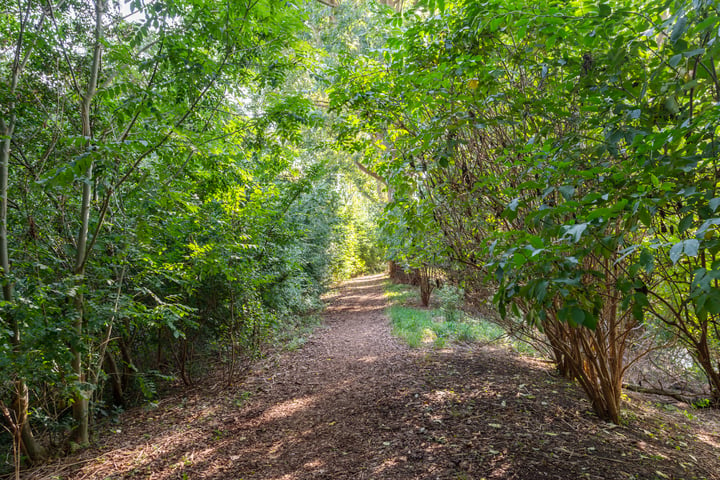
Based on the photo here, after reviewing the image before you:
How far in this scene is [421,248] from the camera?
4.13m

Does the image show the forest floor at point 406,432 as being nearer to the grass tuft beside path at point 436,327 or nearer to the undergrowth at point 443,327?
the undergrowth at point 443,327

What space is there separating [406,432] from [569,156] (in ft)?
8.46

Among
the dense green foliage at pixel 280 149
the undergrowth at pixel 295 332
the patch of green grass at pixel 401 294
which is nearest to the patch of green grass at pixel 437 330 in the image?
the undergrowth at pixel 295 332

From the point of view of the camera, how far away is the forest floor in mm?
2680

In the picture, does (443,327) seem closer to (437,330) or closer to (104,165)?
(437,330)

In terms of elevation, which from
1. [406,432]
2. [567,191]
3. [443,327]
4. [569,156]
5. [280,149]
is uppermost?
[280,149]

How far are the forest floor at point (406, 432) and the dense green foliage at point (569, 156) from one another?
608 mm

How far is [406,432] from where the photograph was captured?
3.26 metres

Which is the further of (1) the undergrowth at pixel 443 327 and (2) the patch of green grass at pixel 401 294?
(2) the patch of green grass at pixel 401 294

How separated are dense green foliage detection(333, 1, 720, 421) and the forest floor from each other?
0.61 metres

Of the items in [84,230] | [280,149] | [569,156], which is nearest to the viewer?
[569,156]

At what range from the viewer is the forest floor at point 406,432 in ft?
8.79

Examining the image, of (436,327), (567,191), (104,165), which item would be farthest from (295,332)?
(567,191)

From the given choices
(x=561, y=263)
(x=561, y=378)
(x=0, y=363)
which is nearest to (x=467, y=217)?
(x=561, y=263)
